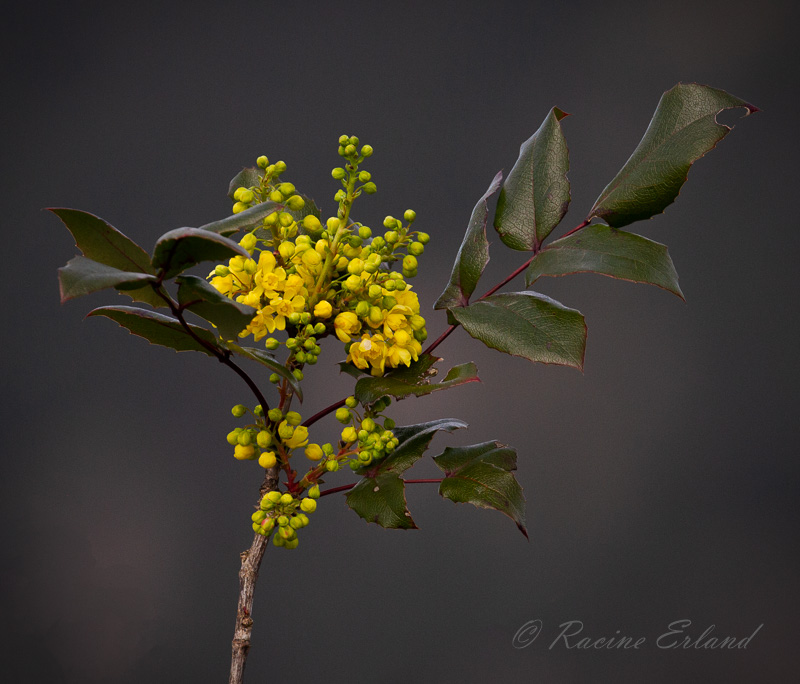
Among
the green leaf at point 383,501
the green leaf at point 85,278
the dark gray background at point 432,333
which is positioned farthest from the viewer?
the dark gray background at point 432,333

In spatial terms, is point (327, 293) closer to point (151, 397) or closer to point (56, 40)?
point (151, 397)

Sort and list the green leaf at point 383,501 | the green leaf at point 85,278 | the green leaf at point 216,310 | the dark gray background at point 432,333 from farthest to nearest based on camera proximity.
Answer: the dark gray background at point 432,333 → the green leaf at point 383,501 → the green leaf at point 216,310 → the green leaf at point 85,278

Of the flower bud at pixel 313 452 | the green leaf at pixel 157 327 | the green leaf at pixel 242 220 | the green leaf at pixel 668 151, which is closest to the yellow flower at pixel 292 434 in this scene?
the flower bud at pixel 313 452

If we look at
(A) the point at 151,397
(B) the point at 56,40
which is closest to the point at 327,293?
A: (A) the point at 151,397

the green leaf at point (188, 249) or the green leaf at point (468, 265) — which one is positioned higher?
the green leaf at point (188, 249)

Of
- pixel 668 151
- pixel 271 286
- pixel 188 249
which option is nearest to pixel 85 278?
pixel 188 249

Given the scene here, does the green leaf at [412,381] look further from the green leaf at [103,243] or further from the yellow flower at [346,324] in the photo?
the green leaf at [103,243]

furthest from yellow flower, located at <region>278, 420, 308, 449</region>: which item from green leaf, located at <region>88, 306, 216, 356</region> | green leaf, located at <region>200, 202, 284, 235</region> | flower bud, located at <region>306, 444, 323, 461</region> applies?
green leaf, located at <region>200, 202, 284, 235</region>
